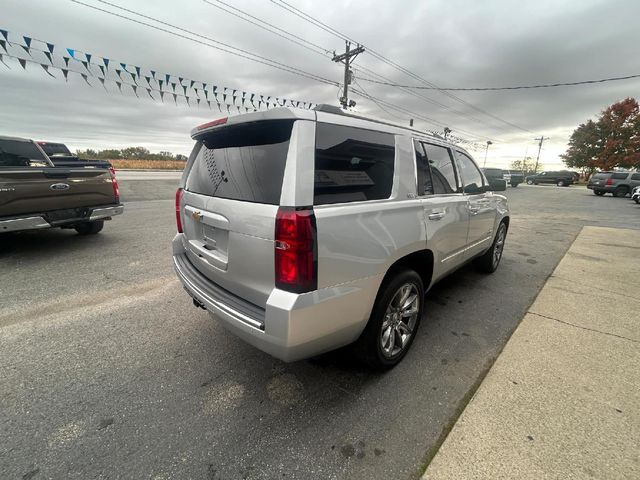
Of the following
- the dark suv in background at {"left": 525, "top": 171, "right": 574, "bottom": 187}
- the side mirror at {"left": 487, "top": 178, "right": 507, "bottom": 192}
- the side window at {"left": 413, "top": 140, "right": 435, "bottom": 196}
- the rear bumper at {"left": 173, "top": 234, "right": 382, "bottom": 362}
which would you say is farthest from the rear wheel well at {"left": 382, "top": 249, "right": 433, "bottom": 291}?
the dark suv in background at {"left": 525, "top": 171, "right": 574, "bottom": 187}

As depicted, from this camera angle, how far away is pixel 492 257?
15.3 feet

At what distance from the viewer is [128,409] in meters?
2.01

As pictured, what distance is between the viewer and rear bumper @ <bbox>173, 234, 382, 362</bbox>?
1.70 metres

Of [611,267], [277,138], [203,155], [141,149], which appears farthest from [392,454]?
[141,149]

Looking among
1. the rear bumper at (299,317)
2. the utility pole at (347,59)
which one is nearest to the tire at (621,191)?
the utility pole at (347,59)

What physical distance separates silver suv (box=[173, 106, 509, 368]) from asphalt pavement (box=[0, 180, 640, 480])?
434 millimetres

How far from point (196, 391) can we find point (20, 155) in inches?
259

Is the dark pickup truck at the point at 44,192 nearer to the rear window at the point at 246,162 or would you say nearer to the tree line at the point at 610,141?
the rear window at the point at 246,162

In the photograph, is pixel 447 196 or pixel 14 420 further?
pixel 447 196

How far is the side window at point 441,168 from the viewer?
2.89 metres

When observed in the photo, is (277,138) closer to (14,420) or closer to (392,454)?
(392,454)

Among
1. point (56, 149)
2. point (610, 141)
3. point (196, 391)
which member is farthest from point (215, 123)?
point (610, 141)

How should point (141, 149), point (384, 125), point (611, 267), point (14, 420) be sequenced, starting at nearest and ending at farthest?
point (14, 420)
point (384, 125)
point (611, 267)
point (141, 149)

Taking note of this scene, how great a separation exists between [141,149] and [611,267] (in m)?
67.9
